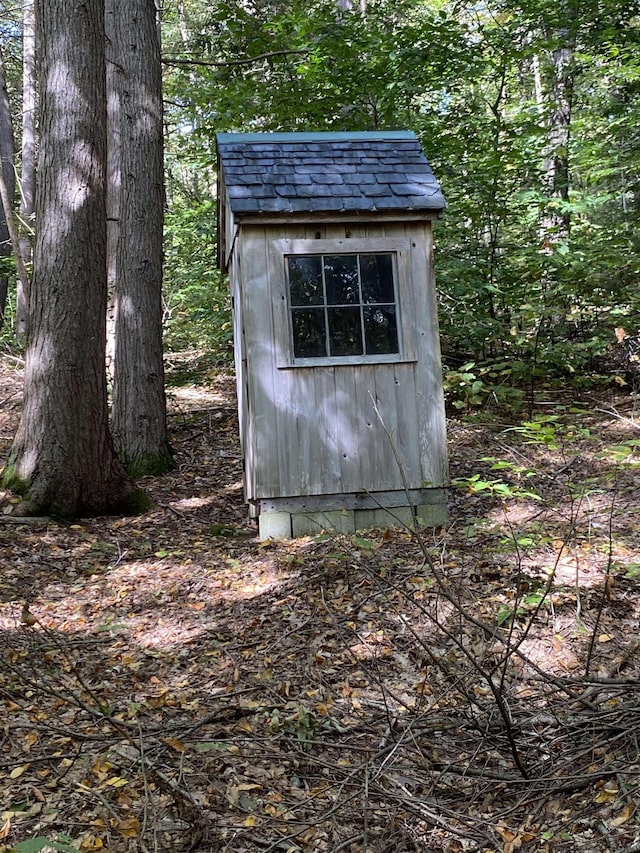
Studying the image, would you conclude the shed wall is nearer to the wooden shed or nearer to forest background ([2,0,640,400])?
the wooden shed

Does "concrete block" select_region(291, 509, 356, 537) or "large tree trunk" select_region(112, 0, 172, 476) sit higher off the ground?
"large tree trunk" select_region(112, 0, 172, 476)

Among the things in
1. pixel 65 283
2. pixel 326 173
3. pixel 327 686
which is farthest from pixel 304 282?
pixel 327 686

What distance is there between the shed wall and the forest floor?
605 millimetres

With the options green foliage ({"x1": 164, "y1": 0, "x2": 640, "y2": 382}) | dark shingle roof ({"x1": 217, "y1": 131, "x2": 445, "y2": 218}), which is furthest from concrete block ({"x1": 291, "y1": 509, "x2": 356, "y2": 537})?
green foliage ({"x1": 164, "y1": 0, "x2": 640, "y2": 382})

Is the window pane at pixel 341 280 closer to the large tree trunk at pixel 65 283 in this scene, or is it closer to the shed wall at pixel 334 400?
the shed wall at pixel 334 400

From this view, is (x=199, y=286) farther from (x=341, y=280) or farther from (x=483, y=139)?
(x=341, y=280)

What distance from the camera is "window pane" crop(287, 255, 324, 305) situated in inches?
257

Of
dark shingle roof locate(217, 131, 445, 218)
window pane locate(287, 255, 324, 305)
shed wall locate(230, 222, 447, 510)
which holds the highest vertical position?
dark shingle roof locate(217, 131, 445, 218)

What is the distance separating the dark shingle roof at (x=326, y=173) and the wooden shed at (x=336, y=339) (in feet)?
0.06

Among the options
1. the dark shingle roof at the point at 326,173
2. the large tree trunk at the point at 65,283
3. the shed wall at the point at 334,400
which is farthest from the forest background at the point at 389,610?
the dark shingle roof at the point at 326,173

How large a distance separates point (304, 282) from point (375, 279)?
66cm

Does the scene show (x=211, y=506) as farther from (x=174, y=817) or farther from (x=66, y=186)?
(x=174, y=817)

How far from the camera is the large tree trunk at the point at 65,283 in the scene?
689 centimetres

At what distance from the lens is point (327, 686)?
388 centimetres
